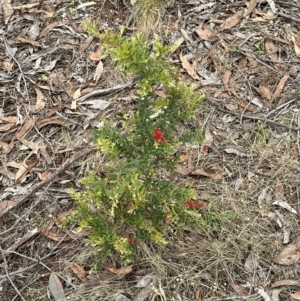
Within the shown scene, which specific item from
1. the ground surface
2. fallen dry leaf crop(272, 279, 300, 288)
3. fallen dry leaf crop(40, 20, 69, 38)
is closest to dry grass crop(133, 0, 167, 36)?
the ground surface

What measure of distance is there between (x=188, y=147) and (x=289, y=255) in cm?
77

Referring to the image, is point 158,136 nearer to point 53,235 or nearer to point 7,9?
point 53,235

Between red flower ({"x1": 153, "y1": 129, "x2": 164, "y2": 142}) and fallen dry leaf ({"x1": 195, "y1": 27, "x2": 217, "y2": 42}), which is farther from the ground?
red flower ({"x1": 153, "y1": 129, "x2": 164, "y2": 142})

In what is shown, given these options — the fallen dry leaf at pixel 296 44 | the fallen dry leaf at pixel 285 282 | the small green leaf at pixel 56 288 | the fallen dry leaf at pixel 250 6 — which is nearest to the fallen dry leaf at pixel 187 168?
the fallen dry leaf at pixel 285 282

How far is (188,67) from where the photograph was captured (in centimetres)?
321

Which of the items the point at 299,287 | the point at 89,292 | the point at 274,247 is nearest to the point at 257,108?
the point at 274,247

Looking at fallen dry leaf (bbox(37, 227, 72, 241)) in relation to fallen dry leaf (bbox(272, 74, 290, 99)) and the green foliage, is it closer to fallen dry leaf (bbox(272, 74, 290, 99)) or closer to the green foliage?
the green foliage

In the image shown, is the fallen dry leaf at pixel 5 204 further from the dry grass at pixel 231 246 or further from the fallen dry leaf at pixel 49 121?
the dry grass at pixel 231 246

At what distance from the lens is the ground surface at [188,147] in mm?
2408

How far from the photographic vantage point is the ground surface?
2.41 metres

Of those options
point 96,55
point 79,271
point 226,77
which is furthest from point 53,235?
point 226,77

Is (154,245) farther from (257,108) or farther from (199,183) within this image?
(257,108)

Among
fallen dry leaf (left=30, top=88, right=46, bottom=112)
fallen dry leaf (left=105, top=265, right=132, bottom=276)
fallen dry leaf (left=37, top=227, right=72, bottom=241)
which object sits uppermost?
fallen dry leaf (left=30, top=88, right=46, bottom=112)

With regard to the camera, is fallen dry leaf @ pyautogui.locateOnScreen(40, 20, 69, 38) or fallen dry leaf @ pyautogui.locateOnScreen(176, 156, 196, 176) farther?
fallen dry leaf @ pyautogui.locateOnScreen(40, 20, 69, 38)
